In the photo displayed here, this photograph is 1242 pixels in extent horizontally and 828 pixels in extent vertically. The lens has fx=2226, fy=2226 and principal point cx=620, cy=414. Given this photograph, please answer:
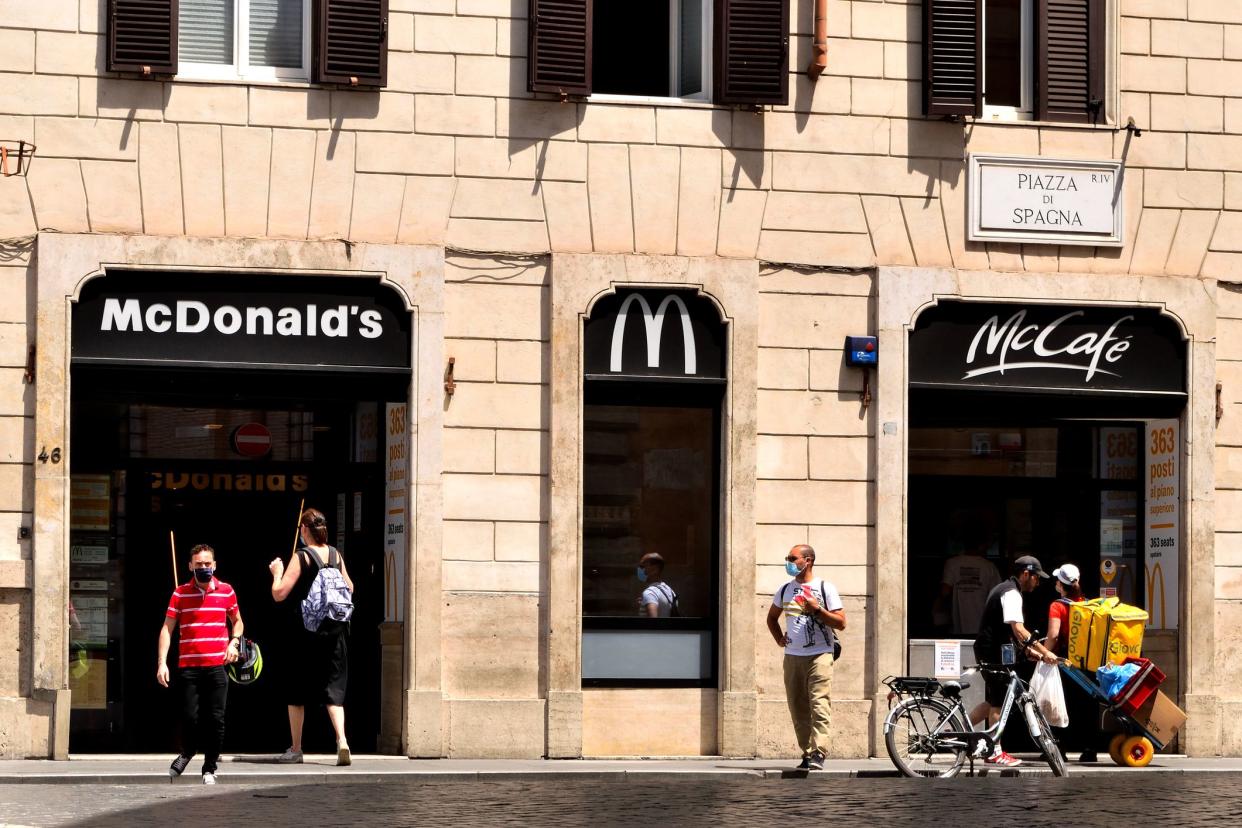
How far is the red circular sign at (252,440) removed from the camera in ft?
57.5

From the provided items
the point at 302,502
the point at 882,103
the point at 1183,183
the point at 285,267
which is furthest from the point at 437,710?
the point at 1183,183

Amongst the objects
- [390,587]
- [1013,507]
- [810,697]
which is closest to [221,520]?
[390,587]

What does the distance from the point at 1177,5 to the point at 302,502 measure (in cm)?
818

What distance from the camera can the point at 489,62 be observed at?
1705 cm

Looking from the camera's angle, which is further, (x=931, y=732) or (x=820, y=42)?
(x=820, y=42)

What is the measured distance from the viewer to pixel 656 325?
1730cm

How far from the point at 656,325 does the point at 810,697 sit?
10.9 ft

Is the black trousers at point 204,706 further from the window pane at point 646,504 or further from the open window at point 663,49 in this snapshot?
the open window at point 663,49

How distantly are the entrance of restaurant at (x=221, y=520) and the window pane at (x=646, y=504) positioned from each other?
5.45 feet

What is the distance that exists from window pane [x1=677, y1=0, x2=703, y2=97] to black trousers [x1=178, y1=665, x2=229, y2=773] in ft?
20.4

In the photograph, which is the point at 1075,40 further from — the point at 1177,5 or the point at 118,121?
the point at 118,121

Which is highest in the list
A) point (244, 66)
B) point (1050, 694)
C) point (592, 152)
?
point (244, 66)

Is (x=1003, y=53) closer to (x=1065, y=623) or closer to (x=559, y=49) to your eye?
(x=559, y=49)

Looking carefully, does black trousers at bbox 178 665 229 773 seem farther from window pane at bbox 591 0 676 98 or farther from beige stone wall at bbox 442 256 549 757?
window pane at bbox 591 0 676 98
